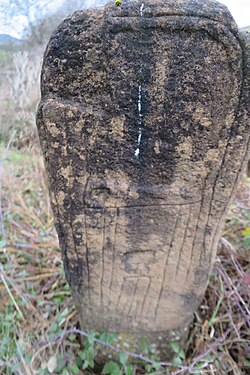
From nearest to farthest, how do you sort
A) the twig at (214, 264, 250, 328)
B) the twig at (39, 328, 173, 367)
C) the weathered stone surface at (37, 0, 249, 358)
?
the weathered stone surface at (37, 0, 249, 358) < the twig at (39, 328, 173, 367) < the twig at (214, 264, 250, 328)

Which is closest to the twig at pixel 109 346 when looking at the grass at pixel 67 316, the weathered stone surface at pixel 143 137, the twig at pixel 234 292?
the grass at pixel 67 316

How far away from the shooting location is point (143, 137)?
3.09ft

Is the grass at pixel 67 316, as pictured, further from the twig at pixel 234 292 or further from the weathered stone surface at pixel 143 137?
the weathered stone surface at pixel 143 137

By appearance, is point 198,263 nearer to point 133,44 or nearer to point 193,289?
point 193,289

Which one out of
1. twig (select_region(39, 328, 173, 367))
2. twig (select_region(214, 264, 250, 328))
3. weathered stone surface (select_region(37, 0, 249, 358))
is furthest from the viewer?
twig (select_region(214, 264, 250, 328))

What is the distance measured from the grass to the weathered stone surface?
0.99ft

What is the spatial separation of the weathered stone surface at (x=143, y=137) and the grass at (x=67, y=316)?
301 millimetres

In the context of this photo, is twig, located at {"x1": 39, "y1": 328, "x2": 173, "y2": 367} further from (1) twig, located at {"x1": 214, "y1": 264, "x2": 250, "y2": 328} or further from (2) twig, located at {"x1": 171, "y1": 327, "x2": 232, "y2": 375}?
(1) twig, located at {"x1": 214, "y1": 264, "x2": 250, "y2": 328}

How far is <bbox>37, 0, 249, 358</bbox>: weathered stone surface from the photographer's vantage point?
0.83 m

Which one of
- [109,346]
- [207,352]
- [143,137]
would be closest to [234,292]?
[207,352]

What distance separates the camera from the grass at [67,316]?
1332 mm

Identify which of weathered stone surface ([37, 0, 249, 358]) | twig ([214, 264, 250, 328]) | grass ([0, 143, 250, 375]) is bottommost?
grass ([0, 143, 250, 375])

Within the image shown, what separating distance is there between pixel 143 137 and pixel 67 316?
0.91 metres

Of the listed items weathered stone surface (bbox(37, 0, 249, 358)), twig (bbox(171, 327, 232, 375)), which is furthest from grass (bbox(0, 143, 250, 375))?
weathered stone surface (bbox(37, 0, 249, 358))
